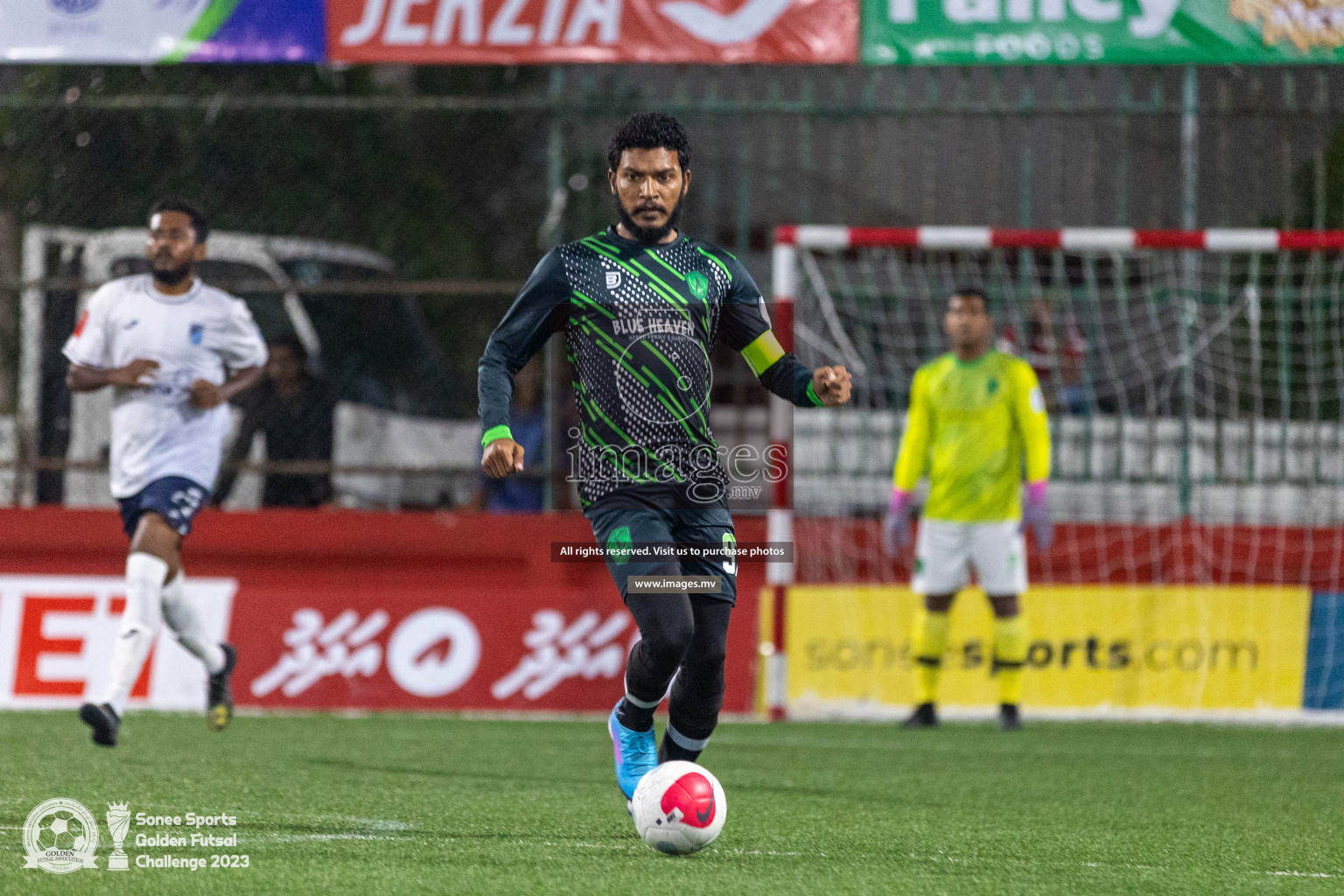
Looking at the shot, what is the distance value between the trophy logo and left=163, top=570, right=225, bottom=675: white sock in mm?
2396

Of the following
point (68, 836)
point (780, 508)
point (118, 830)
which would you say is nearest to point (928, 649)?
point (780, 508)

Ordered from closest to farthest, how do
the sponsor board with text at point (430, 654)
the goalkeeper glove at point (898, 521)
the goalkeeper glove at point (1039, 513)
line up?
1. the goalkeeper glove at point (1039, 513)
2. the goalkeeper glove at point (898, 521)
3. the sponsor board with text at point (430, 654)

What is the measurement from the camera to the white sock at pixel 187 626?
7.66 metres

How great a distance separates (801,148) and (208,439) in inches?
181

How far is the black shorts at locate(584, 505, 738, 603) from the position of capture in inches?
186

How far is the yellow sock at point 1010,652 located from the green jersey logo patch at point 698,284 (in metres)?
4.63

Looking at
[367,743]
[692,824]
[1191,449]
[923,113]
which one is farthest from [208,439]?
[1191,449]

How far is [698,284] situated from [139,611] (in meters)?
3.43

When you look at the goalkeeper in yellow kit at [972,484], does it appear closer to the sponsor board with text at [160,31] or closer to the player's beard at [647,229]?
the sponsor board with text at [160,31]

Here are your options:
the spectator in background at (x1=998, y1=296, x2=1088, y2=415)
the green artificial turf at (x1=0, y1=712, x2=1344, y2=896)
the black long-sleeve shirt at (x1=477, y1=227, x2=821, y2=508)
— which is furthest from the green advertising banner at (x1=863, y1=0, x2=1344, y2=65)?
the black long-sleeve shirt at (x1=477, y1=227, x2=821, y2=508)

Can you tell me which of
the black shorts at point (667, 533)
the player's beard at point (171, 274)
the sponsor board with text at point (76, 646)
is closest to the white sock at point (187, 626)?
the player's beard at point (171, 274)

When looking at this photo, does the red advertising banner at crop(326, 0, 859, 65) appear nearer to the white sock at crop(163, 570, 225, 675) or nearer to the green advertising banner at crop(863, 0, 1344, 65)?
the green advertising banner at crop(863, 0, 1344, 65)

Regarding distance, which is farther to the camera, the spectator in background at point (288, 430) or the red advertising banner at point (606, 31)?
the spectator in background at point (288, 430)

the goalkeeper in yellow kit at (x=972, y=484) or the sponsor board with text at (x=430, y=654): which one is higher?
the goalkeeper in yellow kit at (x=972, y=484)
